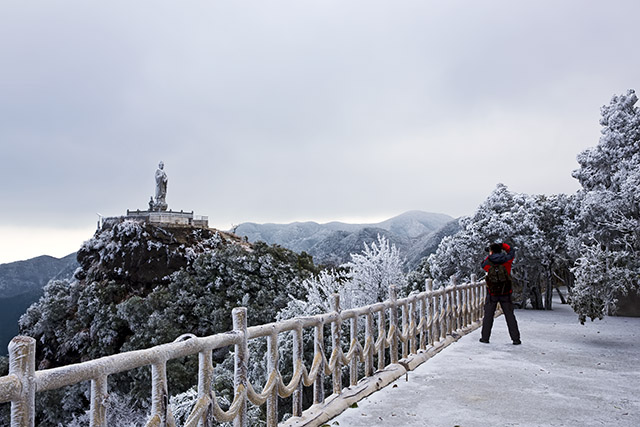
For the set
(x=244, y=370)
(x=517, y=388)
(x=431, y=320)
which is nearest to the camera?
(x=244, y=370)

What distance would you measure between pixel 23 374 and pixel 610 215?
1548cm

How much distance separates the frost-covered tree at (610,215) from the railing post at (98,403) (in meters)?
9.22

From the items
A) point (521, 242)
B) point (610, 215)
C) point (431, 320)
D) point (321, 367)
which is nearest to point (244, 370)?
point (321, 367)

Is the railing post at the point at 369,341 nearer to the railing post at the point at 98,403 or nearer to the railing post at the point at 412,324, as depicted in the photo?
the railing post at the point at 412,324

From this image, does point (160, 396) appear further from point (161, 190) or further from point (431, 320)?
point (161, 190)

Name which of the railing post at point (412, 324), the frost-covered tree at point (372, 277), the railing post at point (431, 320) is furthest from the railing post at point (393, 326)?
the frost-covered tree at point (372, 277)

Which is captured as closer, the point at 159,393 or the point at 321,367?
the point at 159,393

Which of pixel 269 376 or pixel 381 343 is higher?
pixel 269 376

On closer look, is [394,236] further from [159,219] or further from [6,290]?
[6,290]

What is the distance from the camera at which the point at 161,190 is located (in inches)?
2264

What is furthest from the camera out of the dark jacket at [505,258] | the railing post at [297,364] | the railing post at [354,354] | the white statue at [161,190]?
the white statue at [161,190]

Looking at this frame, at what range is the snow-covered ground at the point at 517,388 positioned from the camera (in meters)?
4.86

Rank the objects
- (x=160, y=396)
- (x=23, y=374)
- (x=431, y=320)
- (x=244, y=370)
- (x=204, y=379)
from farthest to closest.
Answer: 1. (x=431, y=320)
2. (x=244, y=370)
3. (x=204, y=379)
4. (x=160, y=396)
5. (x=23, y=374)

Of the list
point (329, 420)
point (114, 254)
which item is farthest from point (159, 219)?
point (329, 420)
